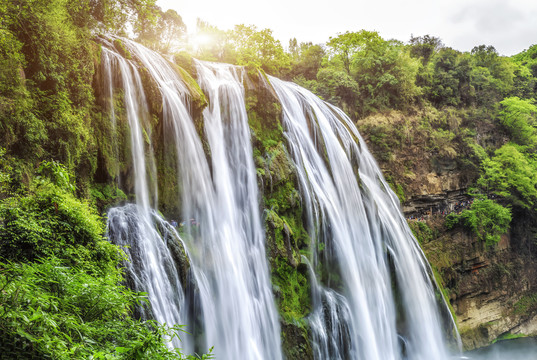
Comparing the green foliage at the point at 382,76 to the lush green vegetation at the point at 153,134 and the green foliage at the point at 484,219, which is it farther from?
the green foliage at the point at 484,219

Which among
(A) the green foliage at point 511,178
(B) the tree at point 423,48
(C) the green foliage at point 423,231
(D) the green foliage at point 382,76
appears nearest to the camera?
(C) the green foliage at point 423,231

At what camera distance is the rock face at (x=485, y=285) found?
63.6 ft

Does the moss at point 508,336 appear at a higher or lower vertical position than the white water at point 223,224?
lower

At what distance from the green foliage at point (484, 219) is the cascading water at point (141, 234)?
60.5 ft

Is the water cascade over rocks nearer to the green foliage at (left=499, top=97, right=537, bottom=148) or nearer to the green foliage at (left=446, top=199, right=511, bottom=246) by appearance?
the green foliage at (left=446, top=199, right=511, bottom=246)

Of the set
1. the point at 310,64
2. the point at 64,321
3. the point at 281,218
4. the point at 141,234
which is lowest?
the point at 281,218

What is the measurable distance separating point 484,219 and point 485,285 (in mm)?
3950

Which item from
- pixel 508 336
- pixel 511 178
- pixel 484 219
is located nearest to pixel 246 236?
pixel 484 219

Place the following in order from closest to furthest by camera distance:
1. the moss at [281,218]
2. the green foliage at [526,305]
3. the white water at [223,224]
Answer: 1. the white water at [223,224]
2. the moss at [281,218]
3. the green foliage at [526,305]

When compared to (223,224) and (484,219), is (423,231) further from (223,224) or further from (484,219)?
(223,224)

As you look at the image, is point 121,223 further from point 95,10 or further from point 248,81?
point 248,81

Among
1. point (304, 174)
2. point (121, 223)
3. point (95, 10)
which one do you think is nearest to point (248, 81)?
point (304, 174)

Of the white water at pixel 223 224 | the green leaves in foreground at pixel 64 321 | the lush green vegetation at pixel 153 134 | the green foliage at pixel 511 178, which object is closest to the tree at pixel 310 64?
the lush green vegetation at pixel 153 134

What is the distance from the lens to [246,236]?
10.6 metres
